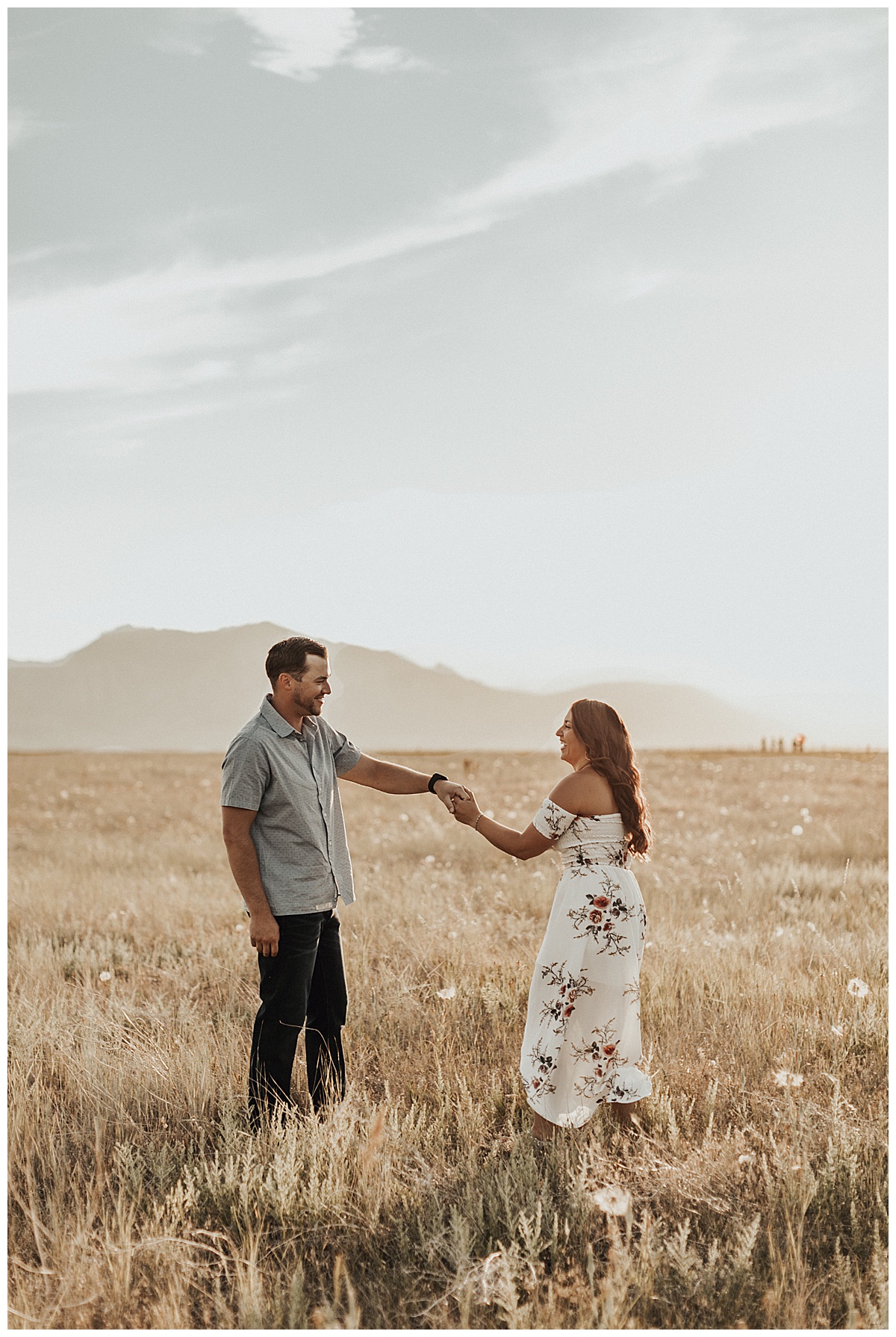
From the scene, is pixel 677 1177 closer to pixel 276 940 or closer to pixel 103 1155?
pixel 276 940

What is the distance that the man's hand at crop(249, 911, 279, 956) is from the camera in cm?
437

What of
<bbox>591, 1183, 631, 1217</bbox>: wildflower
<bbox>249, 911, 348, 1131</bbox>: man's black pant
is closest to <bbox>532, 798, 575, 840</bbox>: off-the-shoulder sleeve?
<bbox>249, 911, 348, 1131</bbox>: man's black pant

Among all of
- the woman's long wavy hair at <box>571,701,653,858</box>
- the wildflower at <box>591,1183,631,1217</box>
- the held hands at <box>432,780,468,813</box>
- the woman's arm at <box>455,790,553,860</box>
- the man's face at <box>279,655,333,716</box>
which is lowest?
the wildflower at <box>591,1183,631,1217</box>

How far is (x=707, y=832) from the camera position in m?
15.4

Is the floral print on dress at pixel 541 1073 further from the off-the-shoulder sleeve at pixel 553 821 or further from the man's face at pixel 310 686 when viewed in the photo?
the man's face at pixel 310 686

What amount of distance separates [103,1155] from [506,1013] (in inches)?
99.7

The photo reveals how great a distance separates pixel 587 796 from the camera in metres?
4.55

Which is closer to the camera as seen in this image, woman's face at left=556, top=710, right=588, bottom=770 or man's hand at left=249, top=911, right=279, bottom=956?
man's hand at left=249, top=911, right=279, bottom=956

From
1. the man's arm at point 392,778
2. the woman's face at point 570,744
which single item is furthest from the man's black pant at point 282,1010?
the woman's face at point 570,744

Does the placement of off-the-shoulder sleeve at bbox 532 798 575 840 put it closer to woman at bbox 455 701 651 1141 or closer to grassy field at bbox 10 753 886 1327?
woman at bbox 455 701 651 1141

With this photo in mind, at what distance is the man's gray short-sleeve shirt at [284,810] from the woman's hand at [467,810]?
0.73 meters

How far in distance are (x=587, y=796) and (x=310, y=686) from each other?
4.96 ft

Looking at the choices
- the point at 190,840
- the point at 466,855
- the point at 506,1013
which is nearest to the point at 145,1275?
the point at 506,1013

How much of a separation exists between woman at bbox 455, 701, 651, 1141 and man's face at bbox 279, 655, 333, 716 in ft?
3.94
